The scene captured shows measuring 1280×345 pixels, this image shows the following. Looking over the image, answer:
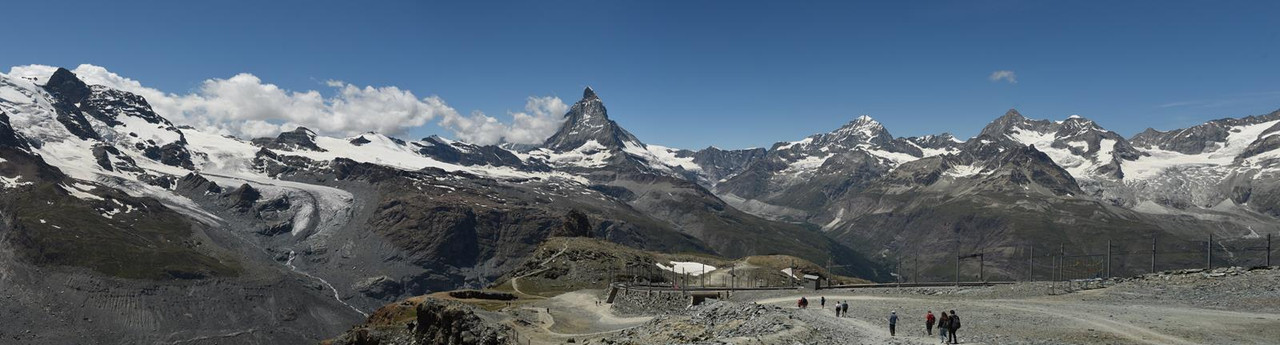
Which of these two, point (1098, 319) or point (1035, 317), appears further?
point (1035, 317)

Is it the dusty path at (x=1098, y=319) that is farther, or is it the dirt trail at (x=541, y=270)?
the dirt trail at (x=541, y=270)

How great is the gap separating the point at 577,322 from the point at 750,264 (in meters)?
114

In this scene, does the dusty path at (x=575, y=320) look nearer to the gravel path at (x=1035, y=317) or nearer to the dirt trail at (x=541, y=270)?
the gravel path at (x=1035, y=317)

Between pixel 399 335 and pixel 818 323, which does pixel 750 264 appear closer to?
pixel 399 335

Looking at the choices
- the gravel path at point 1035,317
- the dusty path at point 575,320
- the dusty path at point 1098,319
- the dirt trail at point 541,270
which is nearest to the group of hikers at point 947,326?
the gravel path at point 1035,317

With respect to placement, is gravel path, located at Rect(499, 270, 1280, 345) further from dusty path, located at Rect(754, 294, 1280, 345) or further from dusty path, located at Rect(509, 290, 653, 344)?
dusty path, located at Rect(509, 290, 653, 344)

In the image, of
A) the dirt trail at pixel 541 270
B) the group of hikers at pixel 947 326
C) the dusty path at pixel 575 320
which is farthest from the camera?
the dirt trail at pixel 541 270

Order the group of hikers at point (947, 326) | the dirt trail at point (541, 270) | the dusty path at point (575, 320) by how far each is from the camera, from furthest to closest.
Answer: the dirt trail at point (541, 270), the dusty path at point (575, 320), the group of hikers at point (947, 326)

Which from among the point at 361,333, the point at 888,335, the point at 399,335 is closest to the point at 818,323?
the point at 888,335

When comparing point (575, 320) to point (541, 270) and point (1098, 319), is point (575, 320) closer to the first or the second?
point (1098, 319)

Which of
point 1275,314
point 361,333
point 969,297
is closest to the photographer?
point 1275,314

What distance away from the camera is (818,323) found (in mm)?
46906

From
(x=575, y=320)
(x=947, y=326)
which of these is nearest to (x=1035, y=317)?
(x=947, y=326)

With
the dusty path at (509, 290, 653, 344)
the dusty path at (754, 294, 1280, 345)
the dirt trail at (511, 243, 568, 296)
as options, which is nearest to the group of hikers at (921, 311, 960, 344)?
the dusty path at (754, 294, 1280, 345)
